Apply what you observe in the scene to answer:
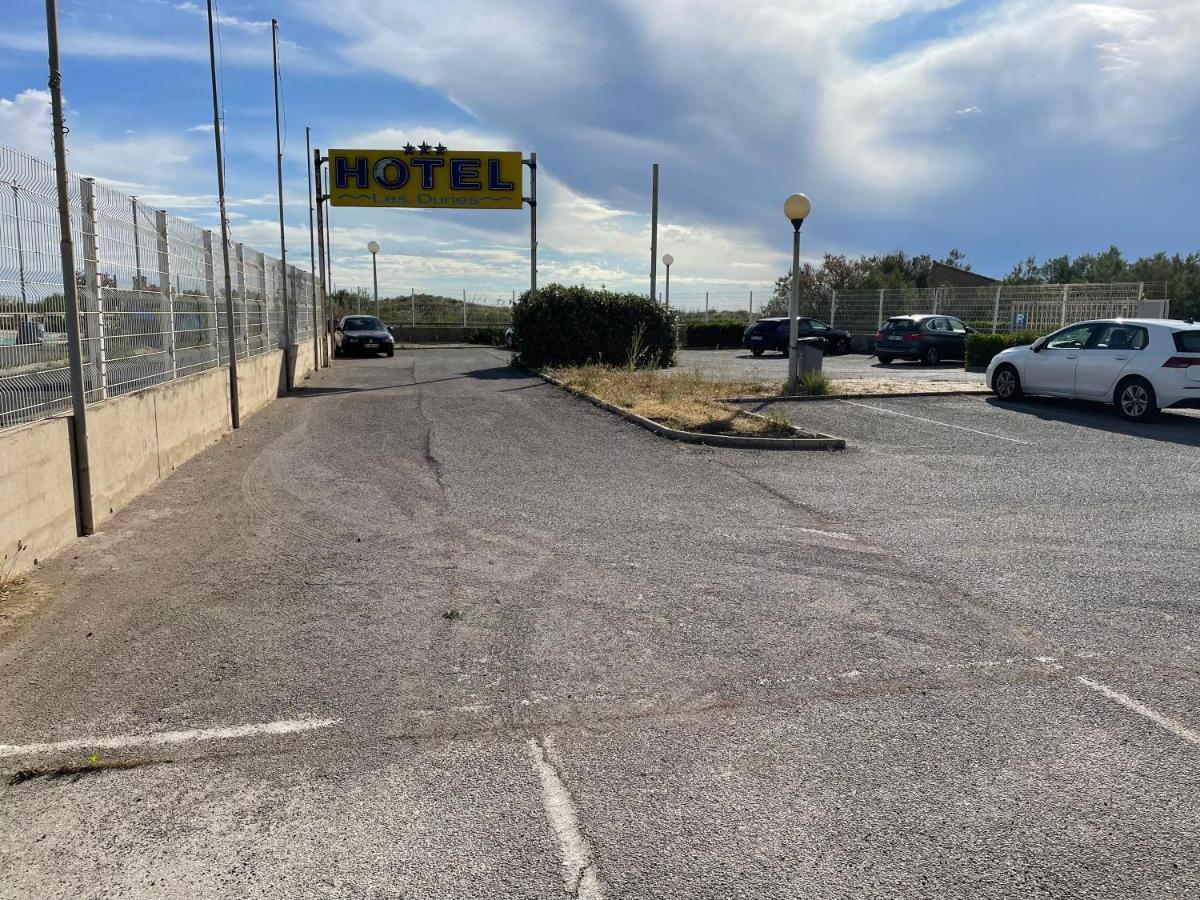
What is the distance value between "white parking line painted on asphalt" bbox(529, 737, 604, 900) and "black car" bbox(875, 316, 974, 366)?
82.7ft

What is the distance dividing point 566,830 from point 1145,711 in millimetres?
2660

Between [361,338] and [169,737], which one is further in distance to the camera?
[361,338]

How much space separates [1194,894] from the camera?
2.69 metres

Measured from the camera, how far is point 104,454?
7.27 meters

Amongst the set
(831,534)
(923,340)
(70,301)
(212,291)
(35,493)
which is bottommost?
(831,534)

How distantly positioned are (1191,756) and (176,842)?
3.78 m

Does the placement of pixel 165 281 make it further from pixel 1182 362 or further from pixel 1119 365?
pixel 1182 362

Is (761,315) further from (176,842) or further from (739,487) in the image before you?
(176,842)

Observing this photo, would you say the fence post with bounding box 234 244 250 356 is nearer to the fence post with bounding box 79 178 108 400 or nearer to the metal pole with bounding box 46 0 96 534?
the fence post with bounding box 79 178 108 400

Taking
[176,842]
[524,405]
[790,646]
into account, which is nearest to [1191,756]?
[790,646]

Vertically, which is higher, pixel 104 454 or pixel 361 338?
pixel 361 338

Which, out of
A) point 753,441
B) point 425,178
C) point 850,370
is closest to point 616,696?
point 753,441

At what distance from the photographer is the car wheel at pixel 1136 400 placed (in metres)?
13.1

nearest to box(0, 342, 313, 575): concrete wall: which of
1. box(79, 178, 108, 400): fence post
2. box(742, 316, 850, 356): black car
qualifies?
box(79, 178, 108, 400): fence post
